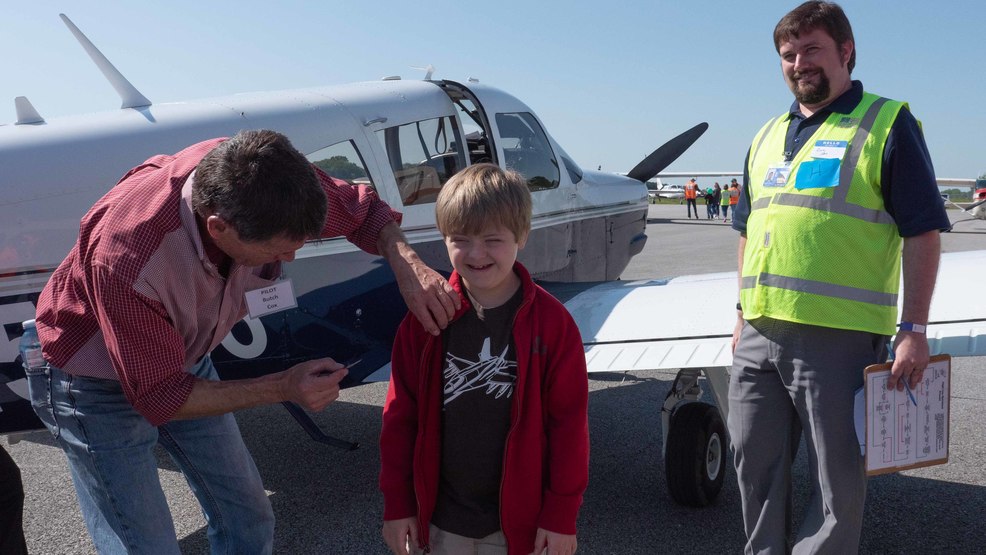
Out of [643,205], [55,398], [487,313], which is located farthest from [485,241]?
[643,205]

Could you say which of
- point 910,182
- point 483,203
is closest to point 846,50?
point 910,182

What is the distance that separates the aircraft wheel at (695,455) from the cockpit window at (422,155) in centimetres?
195

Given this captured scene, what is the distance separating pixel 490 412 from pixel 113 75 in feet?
11.5

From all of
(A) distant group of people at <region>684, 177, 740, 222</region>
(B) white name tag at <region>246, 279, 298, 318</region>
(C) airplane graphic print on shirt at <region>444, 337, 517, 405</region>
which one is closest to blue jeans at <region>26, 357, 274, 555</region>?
(B) white name tag at <region>246, 279, 298, 318</region>

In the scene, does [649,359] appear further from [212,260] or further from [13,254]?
[13,254]

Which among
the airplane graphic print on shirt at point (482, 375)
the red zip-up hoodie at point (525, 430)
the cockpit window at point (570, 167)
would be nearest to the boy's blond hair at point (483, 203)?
the red zip-up hoodie at point (525, 430)

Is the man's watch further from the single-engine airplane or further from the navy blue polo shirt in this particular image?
the single-engine airplane

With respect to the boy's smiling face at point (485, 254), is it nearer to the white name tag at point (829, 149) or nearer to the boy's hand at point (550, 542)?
the boy's hand at point (550, 542)

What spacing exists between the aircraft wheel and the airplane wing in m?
0.41

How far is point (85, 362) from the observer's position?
2061mm

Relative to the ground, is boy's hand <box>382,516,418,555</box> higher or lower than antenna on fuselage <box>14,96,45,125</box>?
lower

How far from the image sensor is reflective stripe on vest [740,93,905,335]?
7.77 ft

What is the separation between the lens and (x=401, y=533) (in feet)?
6.66

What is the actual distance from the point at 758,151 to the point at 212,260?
181cm
